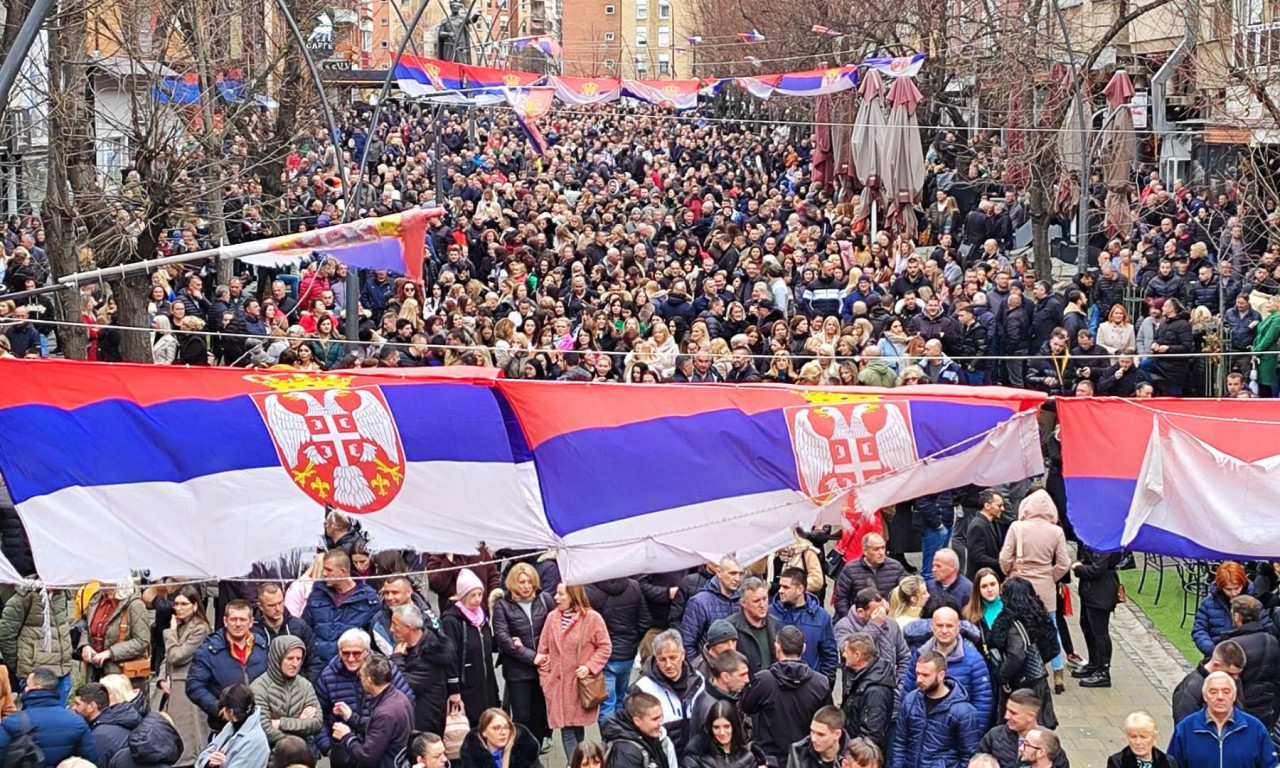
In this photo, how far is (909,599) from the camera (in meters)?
11.4

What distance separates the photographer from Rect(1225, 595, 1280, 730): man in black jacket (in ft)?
35.7

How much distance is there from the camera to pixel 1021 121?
31.2 metres

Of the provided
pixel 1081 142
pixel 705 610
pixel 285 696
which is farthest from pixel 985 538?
pixel 1081 142

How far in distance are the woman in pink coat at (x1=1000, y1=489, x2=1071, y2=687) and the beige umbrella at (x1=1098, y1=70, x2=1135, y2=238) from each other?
53.2 ft

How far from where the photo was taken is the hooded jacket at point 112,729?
31.1 feet

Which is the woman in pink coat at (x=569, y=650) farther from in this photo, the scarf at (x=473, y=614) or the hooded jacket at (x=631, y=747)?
the hooded jacket at (x=631, y=747)

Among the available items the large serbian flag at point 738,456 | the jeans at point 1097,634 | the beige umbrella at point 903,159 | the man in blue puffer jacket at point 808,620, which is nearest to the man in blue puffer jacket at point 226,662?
the large serbian flag at point 738,456

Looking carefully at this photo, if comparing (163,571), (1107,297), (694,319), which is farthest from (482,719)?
(1107,297)

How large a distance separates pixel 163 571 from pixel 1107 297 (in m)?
15.8

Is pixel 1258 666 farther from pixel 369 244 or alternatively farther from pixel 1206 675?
pixel 369 244

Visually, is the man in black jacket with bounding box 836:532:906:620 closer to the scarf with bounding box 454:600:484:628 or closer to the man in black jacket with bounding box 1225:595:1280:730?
the man in black jacket with bounding box 1225:595:1280:730

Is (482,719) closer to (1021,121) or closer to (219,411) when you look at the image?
(219,411)

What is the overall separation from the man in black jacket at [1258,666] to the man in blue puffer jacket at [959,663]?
4.94ft

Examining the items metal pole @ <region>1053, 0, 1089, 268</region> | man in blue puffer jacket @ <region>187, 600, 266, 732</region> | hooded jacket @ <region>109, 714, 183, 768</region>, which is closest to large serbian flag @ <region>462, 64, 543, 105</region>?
metal pole @ <region>1053, 0, 1089, 268</region>
